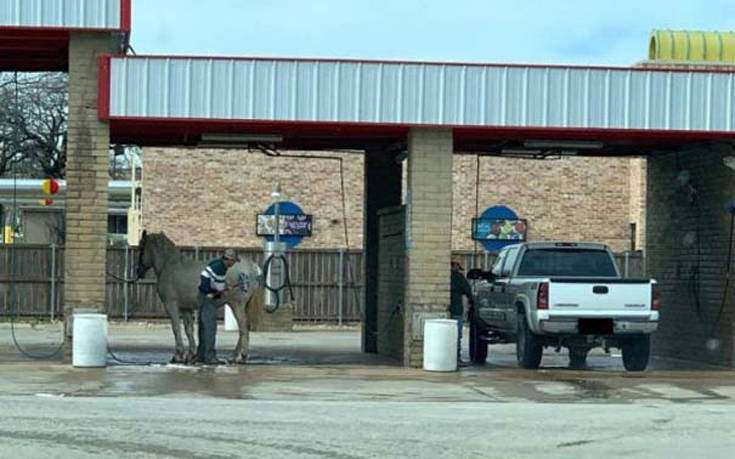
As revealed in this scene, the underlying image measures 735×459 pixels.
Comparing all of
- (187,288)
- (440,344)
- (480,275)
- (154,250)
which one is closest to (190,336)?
(187,288)

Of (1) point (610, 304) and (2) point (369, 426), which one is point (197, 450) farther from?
(1) point (610, 304)

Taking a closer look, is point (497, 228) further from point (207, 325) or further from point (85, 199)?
point (85, 199)

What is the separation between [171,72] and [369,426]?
30.5 ft

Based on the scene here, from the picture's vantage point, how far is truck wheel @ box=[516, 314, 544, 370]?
74.8 ft

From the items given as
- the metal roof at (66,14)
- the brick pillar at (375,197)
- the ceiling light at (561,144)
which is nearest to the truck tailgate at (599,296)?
the ceiling light at (561,144)

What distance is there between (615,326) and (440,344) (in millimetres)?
2835

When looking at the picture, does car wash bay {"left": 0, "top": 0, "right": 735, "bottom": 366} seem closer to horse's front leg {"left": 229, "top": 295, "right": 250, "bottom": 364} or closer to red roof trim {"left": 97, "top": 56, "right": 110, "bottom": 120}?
red roof trim {"left": 97, "top": 56, "right": 110, "bottom": 120}

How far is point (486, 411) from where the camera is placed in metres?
16.2

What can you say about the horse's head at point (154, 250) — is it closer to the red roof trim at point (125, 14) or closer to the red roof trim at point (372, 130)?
the red roof trim at point (372, 130)

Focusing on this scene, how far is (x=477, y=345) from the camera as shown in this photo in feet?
84.0

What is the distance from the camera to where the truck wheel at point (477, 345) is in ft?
83.9

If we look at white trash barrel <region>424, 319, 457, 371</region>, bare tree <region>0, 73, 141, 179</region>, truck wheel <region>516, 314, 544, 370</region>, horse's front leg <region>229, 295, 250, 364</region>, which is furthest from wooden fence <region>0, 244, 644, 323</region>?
bare tree <region>0, 73, 141, 179</region>

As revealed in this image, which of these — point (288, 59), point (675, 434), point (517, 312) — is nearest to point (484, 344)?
point (517, 312)

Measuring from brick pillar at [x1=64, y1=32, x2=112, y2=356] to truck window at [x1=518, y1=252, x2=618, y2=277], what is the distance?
7071 millimetres
